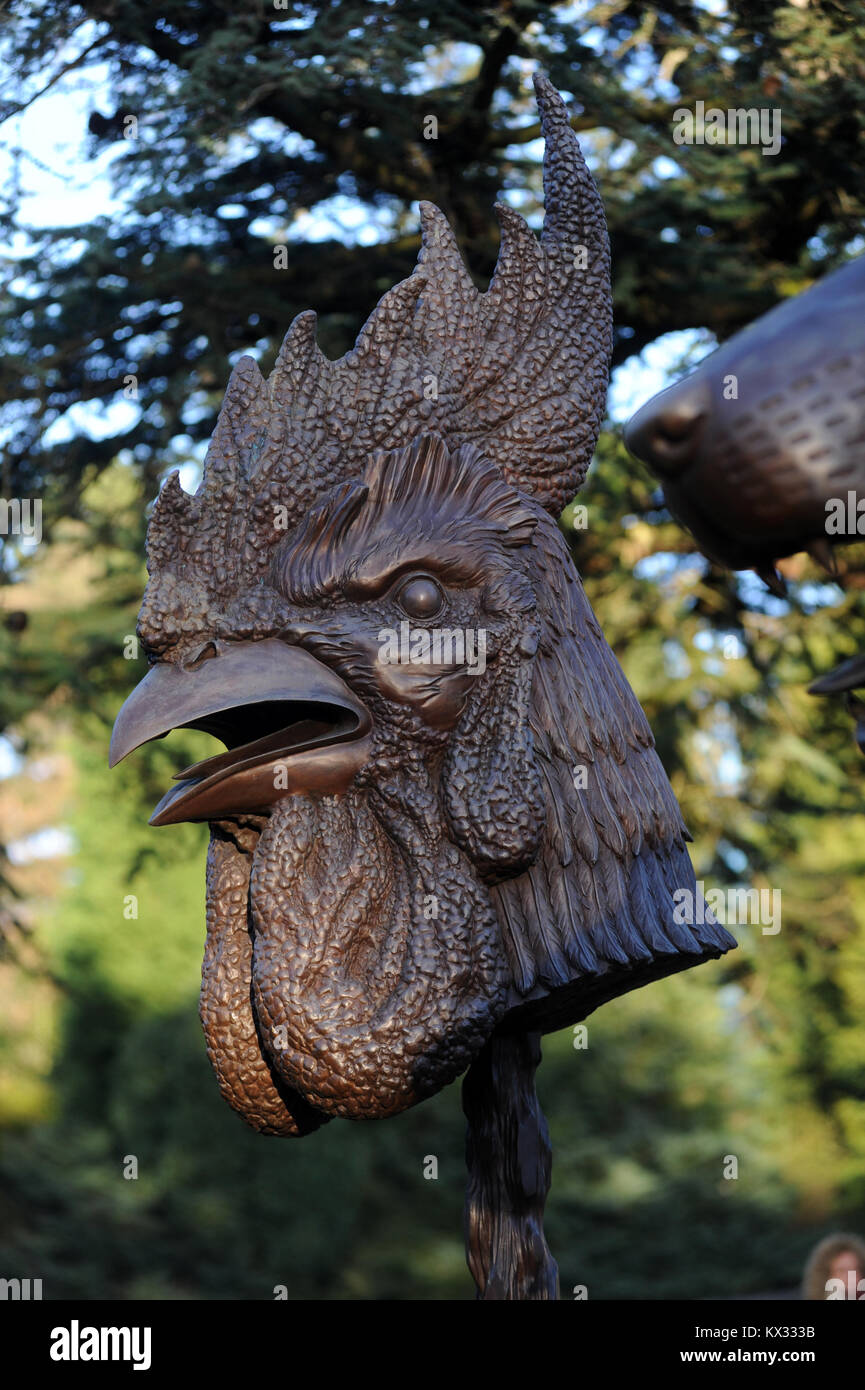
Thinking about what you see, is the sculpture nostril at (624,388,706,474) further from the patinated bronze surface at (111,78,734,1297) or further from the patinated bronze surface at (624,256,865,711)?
the patinated bronze surface at (111,78,734,1297)

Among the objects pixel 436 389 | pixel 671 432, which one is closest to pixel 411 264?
pixel 436 389

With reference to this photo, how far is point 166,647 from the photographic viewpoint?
2.55m

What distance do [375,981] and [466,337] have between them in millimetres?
1122

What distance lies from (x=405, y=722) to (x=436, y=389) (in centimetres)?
59

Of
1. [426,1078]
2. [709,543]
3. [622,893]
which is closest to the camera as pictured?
[709,543]

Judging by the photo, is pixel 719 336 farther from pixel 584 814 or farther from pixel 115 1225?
pixel 115 1225

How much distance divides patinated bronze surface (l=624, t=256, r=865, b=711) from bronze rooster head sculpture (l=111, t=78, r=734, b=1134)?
102 centimetres

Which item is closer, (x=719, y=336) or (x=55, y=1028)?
(x=719, y=336)

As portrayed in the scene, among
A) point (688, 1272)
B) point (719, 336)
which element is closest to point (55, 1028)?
point (688, 1272)

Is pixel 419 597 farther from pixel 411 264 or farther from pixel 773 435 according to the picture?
pixel 411 264

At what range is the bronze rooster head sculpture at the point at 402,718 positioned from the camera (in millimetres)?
2479

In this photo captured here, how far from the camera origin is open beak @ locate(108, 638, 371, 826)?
8.13 feet

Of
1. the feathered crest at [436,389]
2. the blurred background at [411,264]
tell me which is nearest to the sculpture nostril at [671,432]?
the feathered crest at [436,389]

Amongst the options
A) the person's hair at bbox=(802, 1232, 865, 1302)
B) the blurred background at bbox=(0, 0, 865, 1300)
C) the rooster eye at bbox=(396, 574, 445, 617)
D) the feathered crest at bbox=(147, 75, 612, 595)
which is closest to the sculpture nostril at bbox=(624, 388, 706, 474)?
the rooster eye at bbox=(396, 574, 445, 617)
